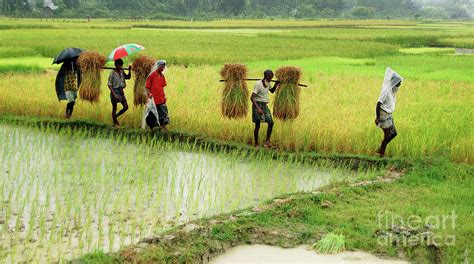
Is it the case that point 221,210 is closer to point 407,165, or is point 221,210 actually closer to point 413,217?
point 413,217

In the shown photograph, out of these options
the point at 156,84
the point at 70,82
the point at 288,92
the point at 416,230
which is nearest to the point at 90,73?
the point at 70,82

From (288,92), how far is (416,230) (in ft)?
13.2

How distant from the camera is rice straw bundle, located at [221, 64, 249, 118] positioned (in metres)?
9.04

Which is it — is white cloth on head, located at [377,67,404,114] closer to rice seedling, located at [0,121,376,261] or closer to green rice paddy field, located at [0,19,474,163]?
green rice paddy field, located at [0,19,474,163]

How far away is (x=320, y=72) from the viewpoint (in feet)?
55.7

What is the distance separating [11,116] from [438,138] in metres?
6.75

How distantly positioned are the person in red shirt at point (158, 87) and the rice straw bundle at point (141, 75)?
0.86m

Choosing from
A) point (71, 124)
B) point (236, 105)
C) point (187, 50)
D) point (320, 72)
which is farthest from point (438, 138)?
point (187, 50)

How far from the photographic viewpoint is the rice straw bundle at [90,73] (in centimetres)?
1009

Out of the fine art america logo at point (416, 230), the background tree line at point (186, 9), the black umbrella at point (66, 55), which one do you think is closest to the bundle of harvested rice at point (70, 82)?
the black umbrella at point (66, 55)

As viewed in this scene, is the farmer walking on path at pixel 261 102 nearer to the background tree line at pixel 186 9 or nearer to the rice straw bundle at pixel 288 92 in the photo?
the rice straw bundle at pixel 288 92

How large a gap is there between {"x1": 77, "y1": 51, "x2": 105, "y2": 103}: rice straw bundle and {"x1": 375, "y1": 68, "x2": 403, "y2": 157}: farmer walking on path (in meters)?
4.54

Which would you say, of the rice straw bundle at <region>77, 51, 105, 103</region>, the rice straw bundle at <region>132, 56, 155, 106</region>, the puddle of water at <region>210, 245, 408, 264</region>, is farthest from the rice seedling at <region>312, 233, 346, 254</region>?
the rice straw bundle at <region>77, 51, 105, 103</region>

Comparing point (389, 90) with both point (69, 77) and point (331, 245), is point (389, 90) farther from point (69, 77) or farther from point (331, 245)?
point (69, 77)
